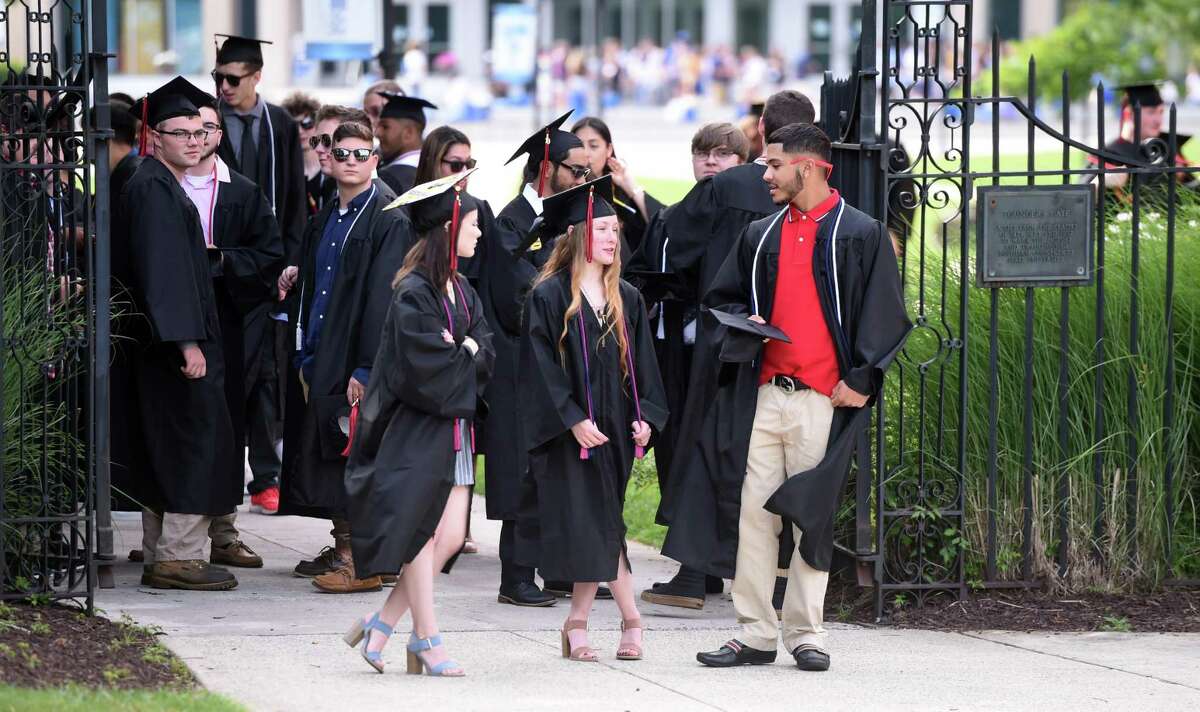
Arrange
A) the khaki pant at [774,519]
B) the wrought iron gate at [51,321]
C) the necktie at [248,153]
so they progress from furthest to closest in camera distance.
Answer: the necktie at [248,153] < the wrought iron gate at [51,321] < the khaki pant at [774,519]

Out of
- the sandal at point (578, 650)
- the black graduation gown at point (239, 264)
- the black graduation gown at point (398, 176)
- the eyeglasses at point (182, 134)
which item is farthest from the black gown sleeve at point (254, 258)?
the sandal at point (578, 650)

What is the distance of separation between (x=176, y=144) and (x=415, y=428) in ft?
8.37

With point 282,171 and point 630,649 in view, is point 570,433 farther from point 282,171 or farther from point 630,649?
point 282,171

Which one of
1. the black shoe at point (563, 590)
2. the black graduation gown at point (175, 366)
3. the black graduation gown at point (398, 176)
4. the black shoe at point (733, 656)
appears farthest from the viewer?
the black graduation gown at point (398, 176)

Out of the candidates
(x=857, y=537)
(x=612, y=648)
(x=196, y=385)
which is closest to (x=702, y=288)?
(x=857, y=537)

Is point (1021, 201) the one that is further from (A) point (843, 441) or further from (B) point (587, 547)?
(B) point (587, 547)

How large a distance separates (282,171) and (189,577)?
280cm

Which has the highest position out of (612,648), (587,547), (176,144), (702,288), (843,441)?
(176,144)

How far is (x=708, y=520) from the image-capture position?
6527mm

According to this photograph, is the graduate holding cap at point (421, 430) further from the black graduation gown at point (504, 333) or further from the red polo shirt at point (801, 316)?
the black graduation gown at point (504, 333)

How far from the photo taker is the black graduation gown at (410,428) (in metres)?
5.96

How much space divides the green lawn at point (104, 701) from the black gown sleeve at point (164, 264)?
2.42 metres

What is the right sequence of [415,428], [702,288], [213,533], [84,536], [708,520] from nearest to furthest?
[415,428], [708,520], [84,536], [702,288], [213,533]

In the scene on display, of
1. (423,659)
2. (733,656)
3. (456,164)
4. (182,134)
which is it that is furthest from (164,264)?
(733,656)
